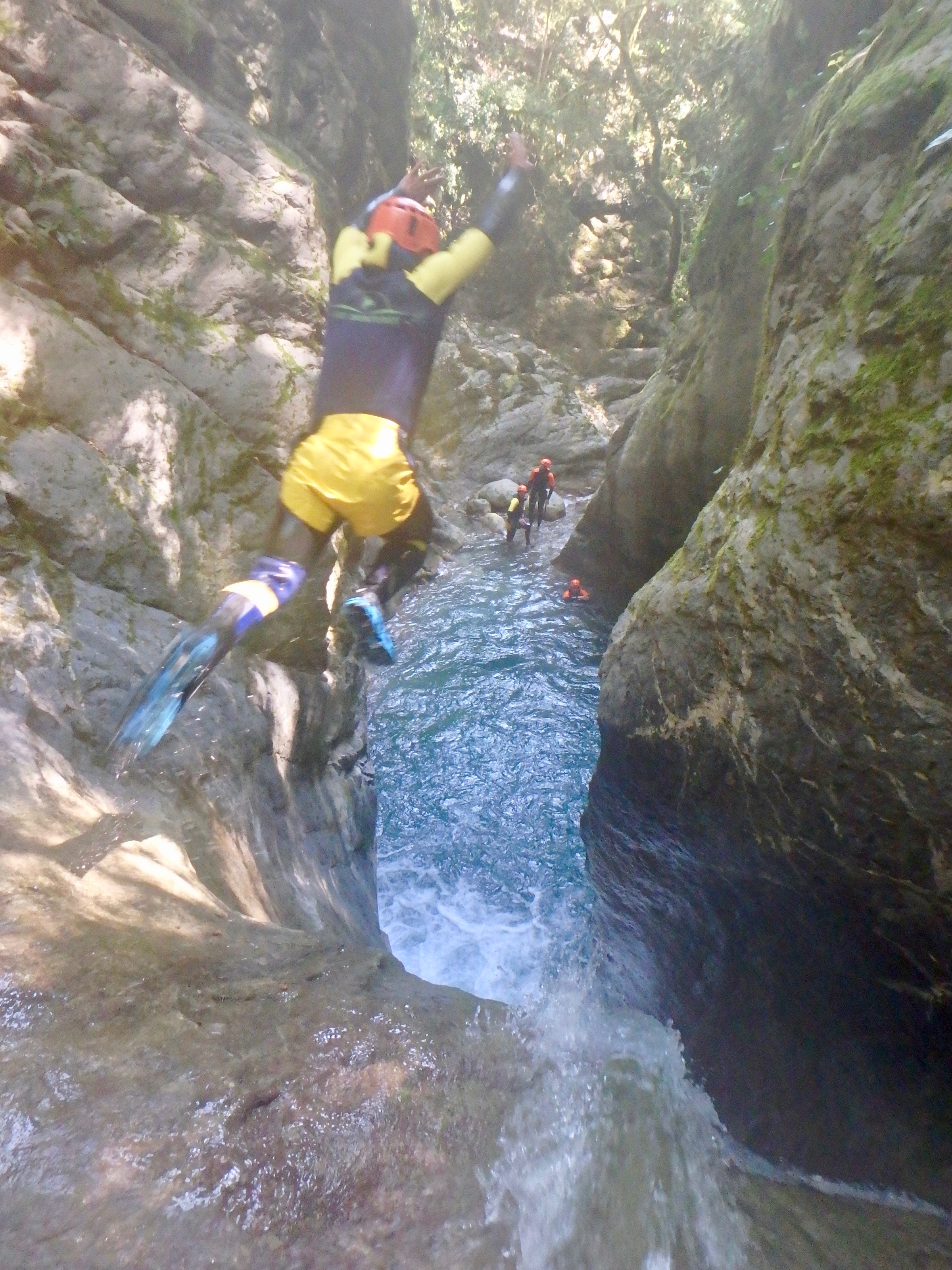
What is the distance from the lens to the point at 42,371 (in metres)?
3.52

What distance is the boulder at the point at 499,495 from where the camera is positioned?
16234 mm

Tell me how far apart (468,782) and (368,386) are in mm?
4071

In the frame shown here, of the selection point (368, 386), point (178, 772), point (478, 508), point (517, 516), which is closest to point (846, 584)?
point (368, 386)

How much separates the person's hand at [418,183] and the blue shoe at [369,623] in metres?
2.35

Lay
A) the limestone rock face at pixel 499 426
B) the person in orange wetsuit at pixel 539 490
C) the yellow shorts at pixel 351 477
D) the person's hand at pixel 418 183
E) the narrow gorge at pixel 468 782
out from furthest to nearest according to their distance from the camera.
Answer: the limestone rock face at pixel 499 426, the person in orange wetsuit at pixel 539 490, the person's hand at pixel 418 183, the yellow shorts at pixel 351 477, the narrow gorge at pixel 468 782

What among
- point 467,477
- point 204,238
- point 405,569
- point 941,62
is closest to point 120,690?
point 405,569

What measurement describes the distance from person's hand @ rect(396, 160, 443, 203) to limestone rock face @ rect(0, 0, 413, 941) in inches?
72.3

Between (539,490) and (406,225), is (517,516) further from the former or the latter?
(406,225)

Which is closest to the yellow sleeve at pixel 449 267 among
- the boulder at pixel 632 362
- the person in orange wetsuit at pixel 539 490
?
the person in orange wetsuit at pixel 539 490

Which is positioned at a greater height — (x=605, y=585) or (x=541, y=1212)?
(x=605, y=585)

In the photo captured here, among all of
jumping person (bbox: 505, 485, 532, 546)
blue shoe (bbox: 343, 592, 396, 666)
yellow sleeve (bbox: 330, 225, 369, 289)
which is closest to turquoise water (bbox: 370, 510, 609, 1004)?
blue shoe (bbox: 343, 592, 396, 666)

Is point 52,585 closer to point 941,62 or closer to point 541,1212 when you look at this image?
point 541,1212

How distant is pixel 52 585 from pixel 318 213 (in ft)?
18.4

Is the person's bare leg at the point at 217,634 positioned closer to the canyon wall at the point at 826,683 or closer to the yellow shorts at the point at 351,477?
the yellow shorts at the point at 351,477
